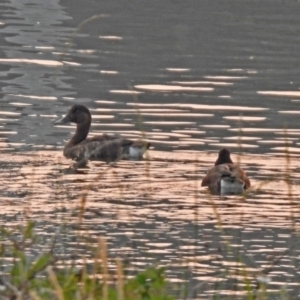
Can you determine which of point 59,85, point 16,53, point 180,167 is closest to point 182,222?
point 180,167

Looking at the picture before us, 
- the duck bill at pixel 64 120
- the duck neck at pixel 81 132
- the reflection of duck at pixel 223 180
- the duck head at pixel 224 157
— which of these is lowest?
the reflection of duck at pixel 223 180

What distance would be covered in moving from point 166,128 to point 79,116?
3.61 ft

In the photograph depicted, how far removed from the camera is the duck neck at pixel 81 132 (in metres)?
15.1

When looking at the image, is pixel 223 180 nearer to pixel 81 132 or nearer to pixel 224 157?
pixel 224 157

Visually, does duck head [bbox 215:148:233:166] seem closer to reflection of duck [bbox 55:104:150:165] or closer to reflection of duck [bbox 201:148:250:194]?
reflection of duck [bbox 201:148:250:194]

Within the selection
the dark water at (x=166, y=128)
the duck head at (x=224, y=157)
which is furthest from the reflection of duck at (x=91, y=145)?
the duck head at (x=224, y=157)

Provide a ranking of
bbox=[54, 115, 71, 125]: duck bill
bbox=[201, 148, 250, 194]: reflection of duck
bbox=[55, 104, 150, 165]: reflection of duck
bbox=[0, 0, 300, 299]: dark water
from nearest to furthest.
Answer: bbox=[0, 0, 300, 299]: dark water → bbox=[201, 148, 250, 194]: reflection of duck → bbox=[55, 104, 150, 165]: reflection of duck → bbox=[54, 115, 71, 125]: duck bill

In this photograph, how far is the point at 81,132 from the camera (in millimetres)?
15484

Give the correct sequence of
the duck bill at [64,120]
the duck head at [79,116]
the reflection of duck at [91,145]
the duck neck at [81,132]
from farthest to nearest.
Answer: the duck bill at [64,120] → the duck head at [79,116] → the duck neck at [81,132] → the reflection of duck at [91,145]

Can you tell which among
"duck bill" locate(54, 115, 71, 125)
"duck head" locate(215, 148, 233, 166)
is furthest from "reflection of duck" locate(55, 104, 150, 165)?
"duck head" locate(215, 148, 233, 166)

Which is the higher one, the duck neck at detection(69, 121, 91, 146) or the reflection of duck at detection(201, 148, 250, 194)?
the duck neck at detection(69, 121, 91, 146)

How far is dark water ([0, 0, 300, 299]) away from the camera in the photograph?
29.6 ft

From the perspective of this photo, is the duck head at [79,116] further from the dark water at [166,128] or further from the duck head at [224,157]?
the duck head at [224,157]

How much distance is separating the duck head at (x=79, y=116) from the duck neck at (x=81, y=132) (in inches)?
0.9
